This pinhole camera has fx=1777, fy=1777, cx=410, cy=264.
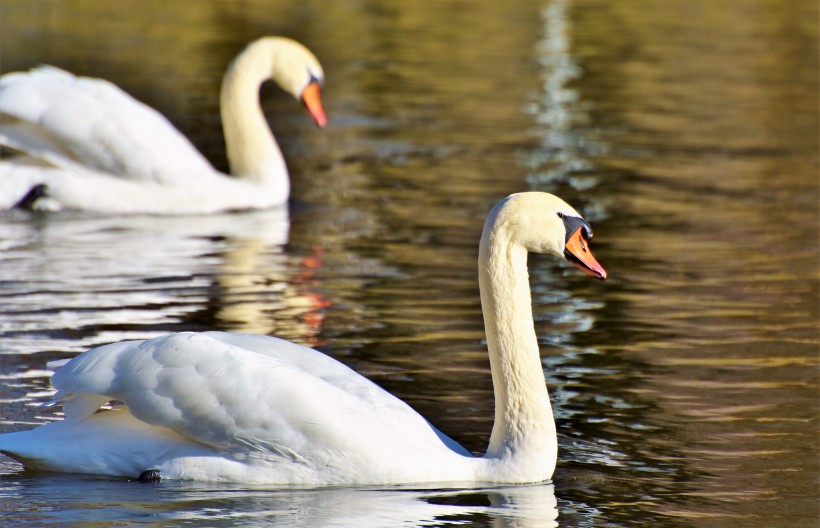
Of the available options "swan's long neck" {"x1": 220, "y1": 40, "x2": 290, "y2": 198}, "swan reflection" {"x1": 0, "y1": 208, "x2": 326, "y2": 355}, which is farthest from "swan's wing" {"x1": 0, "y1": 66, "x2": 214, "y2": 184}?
"swan's long neck" {"x1": 220, "y1": 40, "x2": 290, "y2": 198}

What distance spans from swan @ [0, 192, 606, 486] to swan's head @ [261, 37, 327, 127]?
7772 millimetres

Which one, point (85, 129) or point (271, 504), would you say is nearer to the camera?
point (271, 504)

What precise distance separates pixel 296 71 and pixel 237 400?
8.32m

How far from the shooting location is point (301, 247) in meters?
12.2

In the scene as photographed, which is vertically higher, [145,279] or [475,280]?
[145,279]

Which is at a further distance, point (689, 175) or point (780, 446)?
point (689, 175)

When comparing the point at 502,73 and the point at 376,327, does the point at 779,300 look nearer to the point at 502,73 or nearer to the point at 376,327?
the point at 376,327

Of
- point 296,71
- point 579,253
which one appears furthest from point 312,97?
point 579,253

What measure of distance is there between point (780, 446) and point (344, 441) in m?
2.06

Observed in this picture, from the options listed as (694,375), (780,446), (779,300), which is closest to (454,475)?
(780,446)

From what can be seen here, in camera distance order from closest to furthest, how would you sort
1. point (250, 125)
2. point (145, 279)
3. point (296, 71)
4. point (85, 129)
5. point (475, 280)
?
point (145, 279) < point (475, 280) < point (85, 129) < point (250, 125) < point (296, 71)

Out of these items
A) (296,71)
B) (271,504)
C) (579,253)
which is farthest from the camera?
(296,71)

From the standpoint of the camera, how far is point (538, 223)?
22.1 ft

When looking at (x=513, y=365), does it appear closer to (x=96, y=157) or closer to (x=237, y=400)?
(x=237, y=400)
